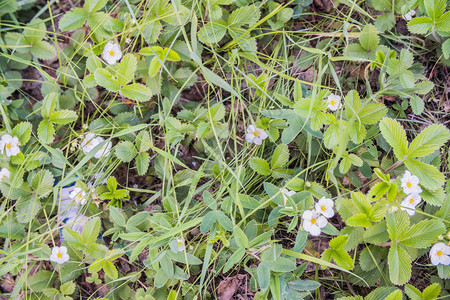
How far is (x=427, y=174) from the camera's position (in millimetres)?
1522

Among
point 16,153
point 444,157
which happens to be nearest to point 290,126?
point 444,157

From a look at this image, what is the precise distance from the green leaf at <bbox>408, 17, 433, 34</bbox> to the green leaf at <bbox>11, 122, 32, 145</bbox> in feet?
6.77

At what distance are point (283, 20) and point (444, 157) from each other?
3.75ft

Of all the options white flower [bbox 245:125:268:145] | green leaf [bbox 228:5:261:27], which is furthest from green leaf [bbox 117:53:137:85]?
white flower [bbox 245:125:268:145]

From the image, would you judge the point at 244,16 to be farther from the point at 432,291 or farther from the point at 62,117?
the point at 432,291

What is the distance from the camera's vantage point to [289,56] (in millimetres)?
2051

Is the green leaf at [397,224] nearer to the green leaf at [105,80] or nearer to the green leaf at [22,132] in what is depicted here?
the green leaf at [105,80]

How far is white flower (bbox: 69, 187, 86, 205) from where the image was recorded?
1.88 metres

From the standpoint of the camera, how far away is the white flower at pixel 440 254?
1.57 meters

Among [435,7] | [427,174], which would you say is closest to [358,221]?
[427,174]

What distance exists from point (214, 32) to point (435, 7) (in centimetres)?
110

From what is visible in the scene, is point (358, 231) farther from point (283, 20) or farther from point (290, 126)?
point (283, 20)

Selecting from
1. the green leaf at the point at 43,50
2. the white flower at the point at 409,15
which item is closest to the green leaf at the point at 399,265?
the white flower at the point at 409,15

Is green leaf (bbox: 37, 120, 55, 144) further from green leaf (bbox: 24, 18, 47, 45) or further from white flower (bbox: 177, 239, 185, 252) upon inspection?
white flower (bbox: 177, 239, 185, 252)
